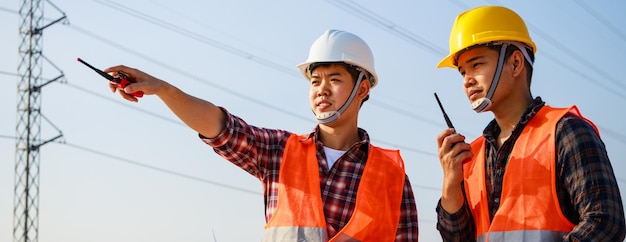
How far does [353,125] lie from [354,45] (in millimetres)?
649

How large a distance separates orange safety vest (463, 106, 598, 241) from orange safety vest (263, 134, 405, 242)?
0.75m

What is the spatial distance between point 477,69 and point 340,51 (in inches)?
50.1

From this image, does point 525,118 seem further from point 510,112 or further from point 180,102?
point 180,102

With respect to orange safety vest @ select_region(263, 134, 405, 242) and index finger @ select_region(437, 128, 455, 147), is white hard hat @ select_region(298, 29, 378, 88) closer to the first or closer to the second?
orange safety vest @ select_region(263, 134, 405, 242)

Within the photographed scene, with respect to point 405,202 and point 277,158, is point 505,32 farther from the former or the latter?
point 277,158

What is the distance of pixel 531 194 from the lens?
4.48 meters

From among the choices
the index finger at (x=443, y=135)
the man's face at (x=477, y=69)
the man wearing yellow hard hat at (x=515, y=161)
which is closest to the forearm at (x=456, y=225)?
the man wearing yellow hard hat at (x=515, y=161)

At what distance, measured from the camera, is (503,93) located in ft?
15.9

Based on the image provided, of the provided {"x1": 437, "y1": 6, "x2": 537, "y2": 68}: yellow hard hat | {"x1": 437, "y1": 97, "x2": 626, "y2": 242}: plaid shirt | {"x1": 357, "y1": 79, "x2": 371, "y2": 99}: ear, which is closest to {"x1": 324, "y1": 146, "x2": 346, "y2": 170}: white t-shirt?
{"x1": 357, "y1": 79, "x2": 371, "y2": 99}: ear

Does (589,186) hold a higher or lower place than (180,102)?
lower

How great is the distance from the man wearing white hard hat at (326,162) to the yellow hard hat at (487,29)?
2.84ft

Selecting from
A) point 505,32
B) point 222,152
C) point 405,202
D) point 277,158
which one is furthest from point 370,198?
point 505,32

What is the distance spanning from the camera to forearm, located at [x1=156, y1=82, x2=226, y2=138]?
15.2ft

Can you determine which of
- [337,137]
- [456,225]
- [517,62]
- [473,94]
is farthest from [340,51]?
[456,225]
